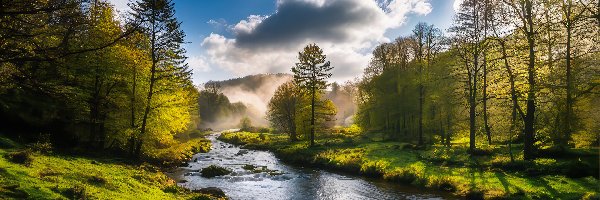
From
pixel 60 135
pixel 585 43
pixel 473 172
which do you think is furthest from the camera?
pixel 60 135

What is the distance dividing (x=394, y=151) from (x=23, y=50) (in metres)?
38.4

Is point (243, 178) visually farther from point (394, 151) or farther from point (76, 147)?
point (394, 151)

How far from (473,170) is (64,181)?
27.6 m

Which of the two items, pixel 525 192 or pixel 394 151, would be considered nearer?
pixel 525 192

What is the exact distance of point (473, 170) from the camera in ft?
97.1

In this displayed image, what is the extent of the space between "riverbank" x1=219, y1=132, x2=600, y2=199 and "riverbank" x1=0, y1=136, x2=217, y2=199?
17722 millimetres

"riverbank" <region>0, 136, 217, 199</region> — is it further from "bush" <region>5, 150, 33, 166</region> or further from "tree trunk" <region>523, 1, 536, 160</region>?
"tree trunk" <region>523, 1, 536, 160</region>

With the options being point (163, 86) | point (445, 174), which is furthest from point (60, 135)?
point (445, 174)

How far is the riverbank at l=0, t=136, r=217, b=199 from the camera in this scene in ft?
45.8

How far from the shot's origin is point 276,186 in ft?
98.0

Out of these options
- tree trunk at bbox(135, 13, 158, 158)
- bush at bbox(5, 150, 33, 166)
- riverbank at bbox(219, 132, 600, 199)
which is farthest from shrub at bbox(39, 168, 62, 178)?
riverbank at bbox(219, 132, 600, 199)

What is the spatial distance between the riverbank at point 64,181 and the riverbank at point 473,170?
17722 millimetres

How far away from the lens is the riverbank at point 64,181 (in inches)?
549

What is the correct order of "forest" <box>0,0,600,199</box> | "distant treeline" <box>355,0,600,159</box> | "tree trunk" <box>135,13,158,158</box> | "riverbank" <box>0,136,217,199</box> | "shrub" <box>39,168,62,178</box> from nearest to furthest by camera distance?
"riverbank" <box>0,136,217,199</box>
"shrub" <box>39,168,62,178</box>
"forest" <box>0,0,600,199</box>
"distant treeline" <box>355,0,600,159</box>
"tree trunk" <box>135,13,158,158</box>
